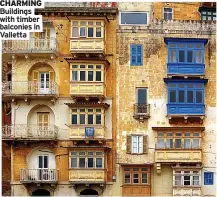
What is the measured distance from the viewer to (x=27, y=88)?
39969 mm

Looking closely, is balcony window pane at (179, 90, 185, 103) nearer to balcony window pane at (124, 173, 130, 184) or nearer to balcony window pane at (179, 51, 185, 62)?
balcony window pane at (179, 51, 185, 62)

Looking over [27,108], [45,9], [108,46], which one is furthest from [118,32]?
[27,108]

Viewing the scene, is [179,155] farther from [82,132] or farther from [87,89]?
[87,89]

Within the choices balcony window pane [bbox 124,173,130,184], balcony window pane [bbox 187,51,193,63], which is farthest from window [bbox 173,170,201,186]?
balcony window pane [bbox 187,51,193,63]

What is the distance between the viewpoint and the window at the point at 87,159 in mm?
39531

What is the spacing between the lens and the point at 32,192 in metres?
39.9

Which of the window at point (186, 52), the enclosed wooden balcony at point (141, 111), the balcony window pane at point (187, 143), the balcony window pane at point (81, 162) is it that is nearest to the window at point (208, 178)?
the balcony window pane at point (187, 143)

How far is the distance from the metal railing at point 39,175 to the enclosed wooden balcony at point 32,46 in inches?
278

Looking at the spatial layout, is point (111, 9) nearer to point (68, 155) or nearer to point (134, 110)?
point (134, 110)

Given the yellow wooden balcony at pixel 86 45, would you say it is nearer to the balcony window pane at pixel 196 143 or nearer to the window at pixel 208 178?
the balcony window pane at pixel 196 143

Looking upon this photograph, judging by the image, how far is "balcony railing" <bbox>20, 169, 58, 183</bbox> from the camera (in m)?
39.5

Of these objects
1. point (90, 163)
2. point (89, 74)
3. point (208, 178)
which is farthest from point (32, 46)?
point (208, 178)

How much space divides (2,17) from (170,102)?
11.5m

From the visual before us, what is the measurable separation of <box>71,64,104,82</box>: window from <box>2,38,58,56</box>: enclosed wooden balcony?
5.92ft
